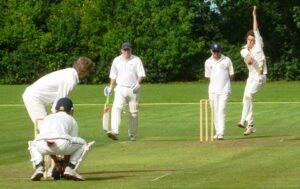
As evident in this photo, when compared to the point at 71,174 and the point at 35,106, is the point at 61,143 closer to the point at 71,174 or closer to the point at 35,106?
the point at 71,174

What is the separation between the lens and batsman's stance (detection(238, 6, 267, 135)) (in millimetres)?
20656

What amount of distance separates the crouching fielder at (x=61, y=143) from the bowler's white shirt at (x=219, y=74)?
7.48 m

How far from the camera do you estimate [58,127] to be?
42.1ft

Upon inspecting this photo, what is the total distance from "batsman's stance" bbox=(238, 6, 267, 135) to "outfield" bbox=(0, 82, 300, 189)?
433 mm

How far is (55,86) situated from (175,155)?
321cm

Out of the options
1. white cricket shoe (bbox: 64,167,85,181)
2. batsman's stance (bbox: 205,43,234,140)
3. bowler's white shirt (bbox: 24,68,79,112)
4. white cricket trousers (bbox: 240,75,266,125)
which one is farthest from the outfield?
bowler's white shirt (bbox: 24,68,79,112)

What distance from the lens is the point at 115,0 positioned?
59438 mm

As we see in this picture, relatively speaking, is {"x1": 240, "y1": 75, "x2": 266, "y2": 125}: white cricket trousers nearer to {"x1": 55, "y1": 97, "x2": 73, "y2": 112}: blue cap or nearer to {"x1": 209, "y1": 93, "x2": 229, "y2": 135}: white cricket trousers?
{"x1": 209, "y1": 93, "x2": 229, "y2": 135}: white cricket trousers

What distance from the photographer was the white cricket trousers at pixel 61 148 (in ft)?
41.8

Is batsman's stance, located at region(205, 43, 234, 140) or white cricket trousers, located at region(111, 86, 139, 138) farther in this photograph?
white cricket trousers, located at region(111, 86, 139, 138)

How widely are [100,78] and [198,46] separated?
580 centimetres

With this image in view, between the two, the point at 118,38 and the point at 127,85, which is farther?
the point at 118,38

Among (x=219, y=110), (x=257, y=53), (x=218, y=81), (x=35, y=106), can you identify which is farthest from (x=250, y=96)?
(x=35, y=106)

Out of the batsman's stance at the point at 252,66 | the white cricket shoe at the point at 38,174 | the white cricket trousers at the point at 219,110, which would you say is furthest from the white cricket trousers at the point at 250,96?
the white cricket shoe at the point at 38,174
